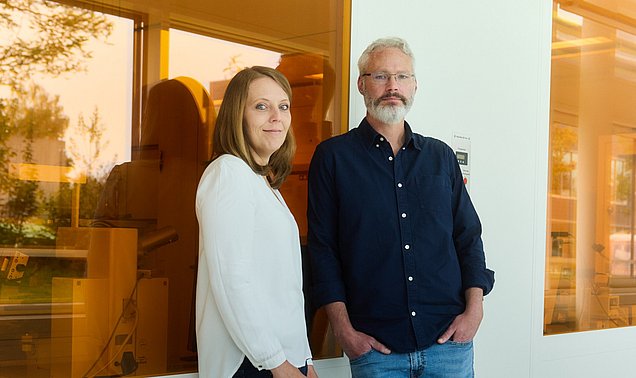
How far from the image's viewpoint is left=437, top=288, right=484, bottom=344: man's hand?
3.04m

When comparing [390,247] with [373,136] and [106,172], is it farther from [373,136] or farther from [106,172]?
[106,172]

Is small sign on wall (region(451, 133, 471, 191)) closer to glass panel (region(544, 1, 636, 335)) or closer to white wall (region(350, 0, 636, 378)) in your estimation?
white wall (region(350, 0, 636, 378))

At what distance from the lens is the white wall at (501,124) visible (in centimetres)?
398

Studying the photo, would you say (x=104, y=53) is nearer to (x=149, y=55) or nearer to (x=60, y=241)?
(x=149, y=55)

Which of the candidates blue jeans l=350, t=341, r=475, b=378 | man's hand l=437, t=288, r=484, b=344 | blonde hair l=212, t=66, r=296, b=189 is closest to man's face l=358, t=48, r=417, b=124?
blonde hair l=212, t=66, r=296, b=189

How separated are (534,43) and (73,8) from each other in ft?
8.52

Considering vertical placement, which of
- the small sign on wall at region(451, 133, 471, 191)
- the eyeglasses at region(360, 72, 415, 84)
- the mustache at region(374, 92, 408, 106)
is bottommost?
the small sign on wall at region(451, 133, 471, 191)

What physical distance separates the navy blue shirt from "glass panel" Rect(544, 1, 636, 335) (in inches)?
71.6

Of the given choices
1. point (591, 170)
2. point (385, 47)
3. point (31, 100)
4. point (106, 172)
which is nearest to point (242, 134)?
point (106, 172)

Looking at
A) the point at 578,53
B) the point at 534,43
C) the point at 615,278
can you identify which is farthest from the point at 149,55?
the point at 615,278

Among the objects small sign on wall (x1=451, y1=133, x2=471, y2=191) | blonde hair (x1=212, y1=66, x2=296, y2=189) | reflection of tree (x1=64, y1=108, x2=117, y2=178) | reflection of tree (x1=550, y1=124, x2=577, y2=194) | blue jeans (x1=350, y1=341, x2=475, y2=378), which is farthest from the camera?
reflection of tree (x1=550, y1=124, x2=577, y2=194)

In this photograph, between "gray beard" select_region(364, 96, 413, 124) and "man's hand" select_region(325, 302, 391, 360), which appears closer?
"man's hand" select_region(325, 302, 391, 360)

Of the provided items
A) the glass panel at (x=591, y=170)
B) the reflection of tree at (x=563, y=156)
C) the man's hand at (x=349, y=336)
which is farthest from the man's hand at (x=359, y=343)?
the reflection of tree at (x=563, y=156)

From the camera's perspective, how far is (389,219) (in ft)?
10.0
